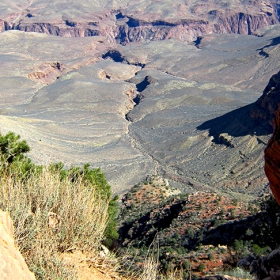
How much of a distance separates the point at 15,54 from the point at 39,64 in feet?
70.6

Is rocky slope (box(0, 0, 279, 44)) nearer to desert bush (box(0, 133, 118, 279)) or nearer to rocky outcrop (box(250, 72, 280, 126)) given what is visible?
rocky outcrop (box(250, 72, 280, 126))

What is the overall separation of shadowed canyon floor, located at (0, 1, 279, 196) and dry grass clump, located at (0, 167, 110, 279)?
30893 mm

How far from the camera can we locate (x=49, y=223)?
8.18 metres

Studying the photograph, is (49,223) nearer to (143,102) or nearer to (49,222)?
(49,222)

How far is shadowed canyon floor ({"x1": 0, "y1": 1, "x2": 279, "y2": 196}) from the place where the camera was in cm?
4622

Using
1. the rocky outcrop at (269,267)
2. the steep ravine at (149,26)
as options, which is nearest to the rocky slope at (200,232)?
the rocky outcrop at (269,267)

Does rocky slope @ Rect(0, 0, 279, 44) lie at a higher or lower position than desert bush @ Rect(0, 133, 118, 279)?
lower

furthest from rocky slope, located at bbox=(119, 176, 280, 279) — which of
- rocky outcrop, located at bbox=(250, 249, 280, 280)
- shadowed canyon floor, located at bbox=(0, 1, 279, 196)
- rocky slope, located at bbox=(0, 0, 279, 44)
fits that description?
rocky slope, located at bbox=(0, 0, 279, 44)

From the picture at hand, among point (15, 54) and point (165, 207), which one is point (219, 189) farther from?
point (15, 54)

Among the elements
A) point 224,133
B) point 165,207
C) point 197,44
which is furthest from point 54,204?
point 197,44

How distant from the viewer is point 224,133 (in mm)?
51219

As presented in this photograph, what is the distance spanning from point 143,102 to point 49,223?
70289mm

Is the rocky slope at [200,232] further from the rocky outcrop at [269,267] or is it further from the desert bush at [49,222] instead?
the desert bush at [49,222]

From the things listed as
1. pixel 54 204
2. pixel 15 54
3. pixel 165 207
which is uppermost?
pixel 54 204
